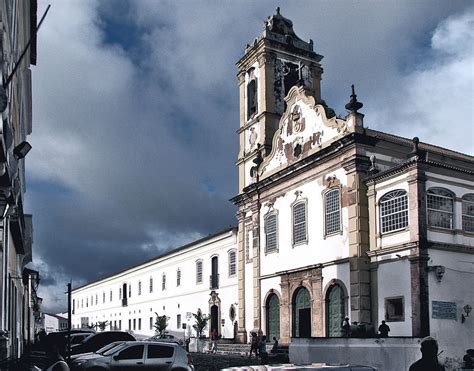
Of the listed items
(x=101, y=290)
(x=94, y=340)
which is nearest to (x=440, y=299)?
(x=94, y=340)

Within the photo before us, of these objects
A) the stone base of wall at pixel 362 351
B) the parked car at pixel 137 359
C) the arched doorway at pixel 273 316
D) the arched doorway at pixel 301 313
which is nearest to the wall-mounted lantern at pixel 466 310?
the stone base of wall at pixel 362 351

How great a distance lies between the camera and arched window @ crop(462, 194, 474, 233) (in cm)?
2625

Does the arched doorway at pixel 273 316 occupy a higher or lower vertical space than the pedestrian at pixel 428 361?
lower

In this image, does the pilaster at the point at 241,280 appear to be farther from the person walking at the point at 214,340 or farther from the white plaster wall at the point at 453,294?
the white plaster wall at the point at 453,294

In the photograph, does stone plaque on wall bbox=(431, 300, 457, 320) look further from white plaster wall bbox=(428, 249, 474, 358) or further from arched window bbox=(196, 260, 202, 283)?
arched window bbox=(196, 260, 202, 283)

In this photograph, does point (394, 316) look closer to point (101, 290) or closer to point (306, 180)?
point (306, 180)

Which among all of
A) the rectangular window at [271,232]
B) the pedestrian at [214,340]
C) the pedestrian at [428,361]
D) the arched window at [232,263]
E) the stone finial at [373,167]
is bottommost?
the pedestrian at [214,340]

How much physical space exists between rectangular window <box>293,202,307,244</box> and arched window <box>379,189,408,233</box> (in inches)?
200

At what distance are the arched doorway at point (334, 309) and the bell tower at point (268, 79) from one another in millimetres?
9822

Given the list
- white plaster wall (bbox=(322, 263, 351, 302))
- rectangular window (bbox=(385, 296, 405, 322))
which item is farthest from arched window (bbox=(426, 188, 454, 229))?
white plaster wall (bbox=(322, 263, 351, 302))

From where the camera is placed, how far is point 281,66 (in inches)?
1464

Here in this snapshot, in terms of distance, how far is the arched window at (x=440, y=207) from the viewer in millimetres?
25453

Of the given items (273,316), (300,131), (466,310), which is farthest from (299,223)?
(466,310)

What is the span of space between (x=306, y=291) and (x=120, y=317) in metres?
38.9
